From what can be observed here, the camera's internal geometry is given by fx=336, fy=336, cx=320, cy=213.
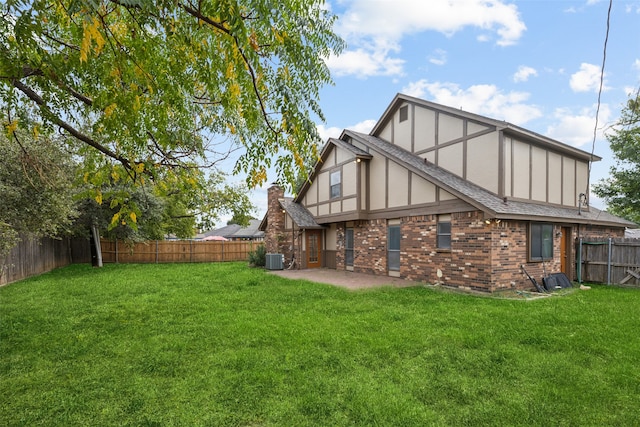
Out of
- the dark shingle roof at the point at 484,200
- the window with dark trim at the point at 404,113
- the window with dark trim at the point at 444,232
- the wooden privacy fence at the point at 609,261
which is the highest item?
the window with dark trim at the point at 404,113

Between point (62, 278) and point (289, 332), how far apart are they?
11845 millimetres

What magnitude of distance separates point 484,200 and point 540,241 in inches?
110

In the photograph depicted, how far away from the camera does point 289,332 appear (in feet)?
18.7

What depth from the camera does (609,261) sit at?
11273mm

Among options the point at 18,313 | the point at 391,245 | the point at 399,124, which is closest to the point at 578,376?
the point at 391,245

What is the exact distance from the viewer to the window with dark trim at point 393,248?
12.4 m

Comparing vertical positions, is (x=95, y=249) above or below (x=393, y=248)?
below

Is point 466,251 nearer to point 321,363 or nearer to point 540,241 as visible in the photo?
point 540,241

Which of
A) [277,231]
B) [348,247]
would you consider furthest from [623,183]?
[277,231]

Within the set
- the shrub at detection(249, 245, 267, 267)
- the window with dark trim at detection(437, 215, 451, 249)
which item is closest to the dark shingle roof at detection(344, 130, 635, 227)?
the window with dark trim at detection(437, 215, 451, 249)

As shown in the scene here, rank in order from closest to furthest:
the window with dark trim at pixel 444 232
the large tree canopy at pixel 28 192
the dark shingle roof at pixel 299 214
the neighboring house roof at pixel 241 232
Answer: the large tree canopy at pixel 28 192
the window with dark trim at pixel 444 232
the dark shingle roof at pixel 299 214
the neighboring house roof at pixel 241 232

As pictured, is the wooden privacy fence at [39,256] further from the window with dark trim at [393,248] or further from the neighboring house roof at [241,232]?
the neighboring house roof at [241,232]

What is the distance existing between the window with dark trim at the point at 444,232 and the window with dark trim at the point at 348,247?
467 centimetres

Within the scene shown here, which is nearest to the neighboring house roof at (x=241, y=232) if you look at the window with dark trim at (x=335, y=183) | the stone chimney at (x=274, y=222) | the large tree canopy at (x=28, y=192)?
the stone chimney at (x=274, y=222)
